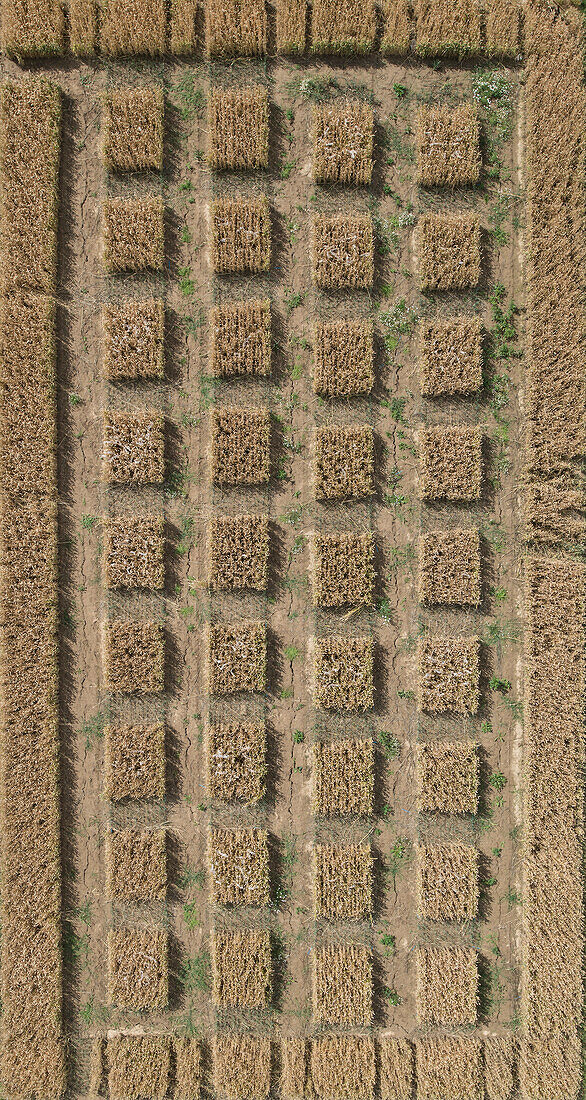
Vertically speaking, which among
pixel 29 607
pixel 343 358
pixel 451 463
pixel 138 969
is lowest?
pixel 138 969

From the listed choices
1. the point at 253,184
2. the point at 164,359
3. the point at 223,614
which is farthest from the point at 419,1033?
the point at 253,184

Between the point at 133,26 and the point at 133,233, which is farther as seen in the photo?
the point at 133,233

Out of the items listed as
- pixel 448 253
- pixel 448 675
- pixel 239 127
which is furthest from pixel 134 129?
pixel 448 675

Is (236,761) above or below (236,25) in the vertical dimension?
below

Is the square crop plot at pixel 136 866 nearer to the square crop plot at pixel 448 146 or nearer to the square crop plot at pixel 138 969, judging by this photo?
the square crop plot at pixel 138 969

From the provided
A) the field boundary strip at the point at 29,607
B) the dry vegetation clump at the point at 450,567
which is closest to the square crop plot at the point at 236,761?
the field boundary strip at the point at 29,607

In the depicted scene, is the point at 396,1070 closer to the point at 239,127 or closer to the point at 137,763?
the point at 137,763

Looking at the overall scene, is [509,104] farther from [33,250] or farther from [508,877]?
[508,877]

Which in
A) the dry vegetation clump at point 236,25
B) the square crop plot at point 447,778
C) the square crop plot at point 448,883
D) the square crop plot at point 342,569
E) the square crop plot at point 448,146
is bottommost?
the square crop plot at point 448,883
